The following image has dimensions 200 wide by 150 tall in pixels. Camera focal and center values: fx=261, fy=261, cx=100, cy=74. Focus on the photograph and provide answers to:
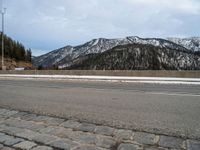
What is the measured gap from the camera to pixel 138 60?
16050 centimetres

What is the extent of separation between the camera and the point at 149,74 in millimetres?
23188

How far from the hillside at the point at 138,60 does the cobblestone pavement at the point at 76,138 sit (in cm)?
14212

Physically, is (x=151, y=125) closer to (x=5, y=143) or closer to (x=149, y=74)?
(x=5, y=143)

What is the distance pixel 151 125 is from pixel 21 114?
3.40m

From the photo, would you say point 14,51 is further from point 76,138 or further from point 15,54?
point 76,138

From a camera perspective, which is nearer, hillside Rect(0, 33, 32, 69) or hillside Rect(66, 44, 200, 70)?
hillside Rect(0, 33, 32, 69)

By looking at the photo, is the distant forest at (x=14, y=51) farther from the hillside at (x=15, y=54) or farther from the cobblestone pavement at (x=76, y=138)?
the cobblestone pavement at (x=76, y=138)

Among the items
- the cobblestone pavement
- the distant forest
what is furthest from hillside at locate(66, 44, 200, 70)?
the cobblestone pavement

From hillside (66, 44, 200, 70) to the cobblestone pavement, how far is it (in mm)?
142118

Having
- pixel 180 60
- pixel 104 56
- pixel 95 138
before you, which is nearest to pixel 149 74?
pixel 95 138

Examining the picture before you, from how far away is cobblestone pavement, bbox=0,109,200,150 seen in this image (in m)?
4.22

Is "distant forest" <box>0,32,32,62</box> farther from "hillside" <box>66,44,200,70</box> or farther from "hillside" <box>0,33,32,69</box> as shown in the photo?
"hillside" <box>66,44,200,70</box>

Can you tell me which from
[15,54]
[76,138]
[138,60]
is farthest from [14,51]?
[76,138]

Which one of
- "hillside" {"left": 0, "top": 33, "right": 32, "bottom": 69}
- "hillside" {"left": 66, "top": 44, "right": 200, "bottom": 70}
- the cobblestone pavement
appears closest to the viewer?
the cobblestone pavement
